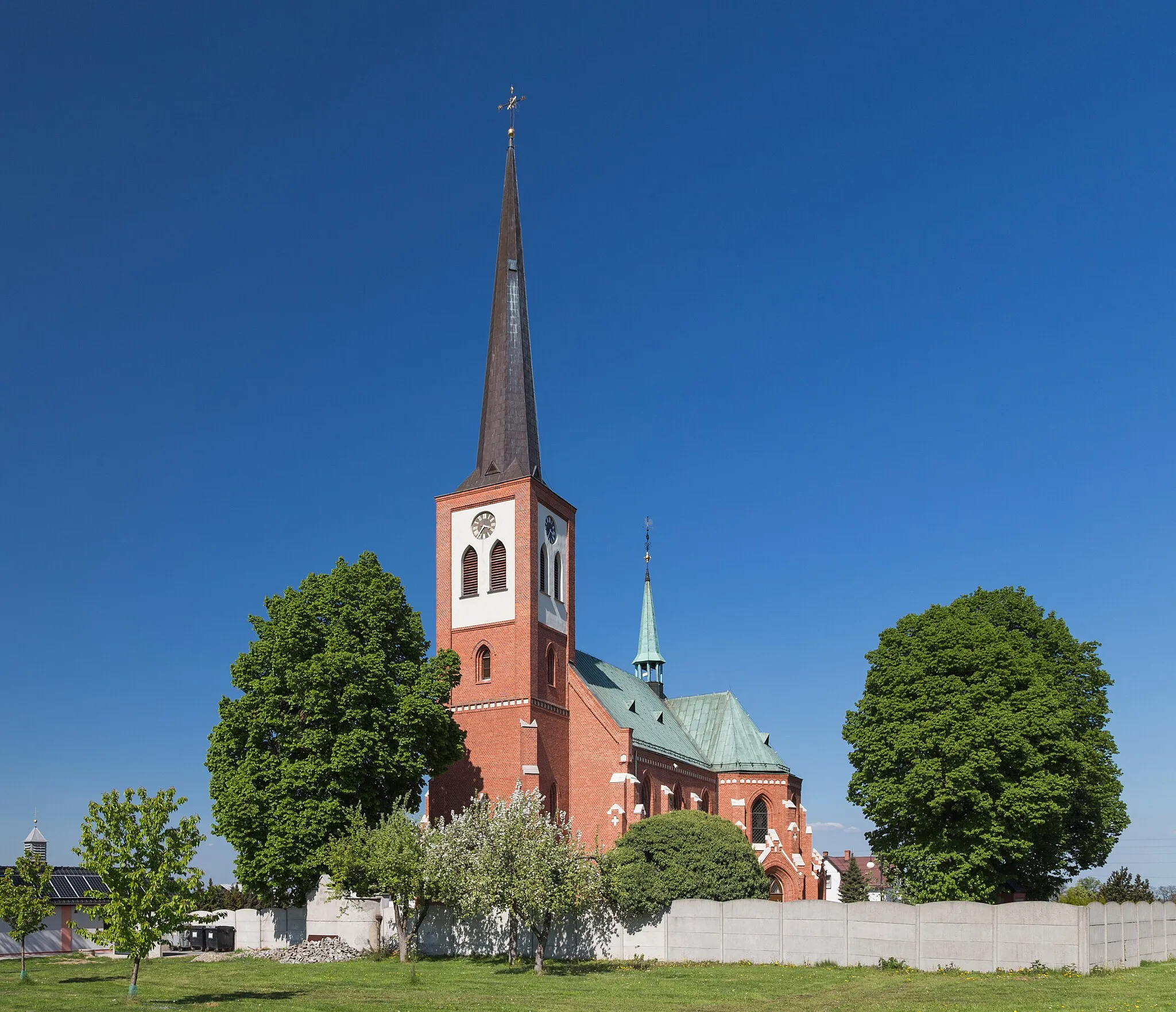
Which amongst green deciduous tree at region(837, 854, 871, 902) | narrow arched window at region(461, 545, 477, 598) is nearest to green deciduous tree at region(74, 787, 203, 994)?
narrow arched window at region(461, 545, 477, 598)

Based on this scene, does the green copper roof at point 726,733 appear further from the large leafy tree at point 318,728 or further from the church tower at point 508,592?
the large leafy tree at point 318,728

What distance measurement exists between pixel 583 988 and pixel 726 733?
37518 millimetres

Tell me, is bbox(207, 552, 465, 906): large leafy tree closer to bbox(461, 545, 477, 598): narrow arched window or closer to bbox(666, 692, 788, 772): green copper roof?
bbox(461, 545, 477, 598): narrow arched window

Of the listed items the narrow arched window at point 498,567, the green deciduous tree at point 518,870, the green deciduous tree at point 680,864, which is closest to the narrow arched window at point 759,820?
the green deciduous tree at point 680,864

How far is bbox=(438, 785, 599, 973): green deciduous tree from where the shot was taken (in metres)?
34.4

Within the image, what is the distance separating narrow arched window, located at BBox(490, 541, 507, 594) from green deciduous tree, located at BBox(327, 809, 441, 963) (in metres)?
16.3

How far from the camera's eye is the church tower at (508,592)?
165 feet

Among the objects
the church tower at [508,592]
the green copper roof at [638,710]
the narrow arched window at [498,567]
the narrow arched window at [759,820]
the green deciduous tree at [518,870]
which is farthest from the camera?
the narrow arched window at [759,820]

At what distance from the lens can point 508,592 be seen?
2068 inches

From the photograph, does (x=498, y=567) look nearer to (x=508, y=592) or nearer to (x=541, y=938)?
(x=508, y=592)

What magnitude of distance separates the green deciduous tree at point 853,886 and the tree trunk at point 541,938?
58.1 m

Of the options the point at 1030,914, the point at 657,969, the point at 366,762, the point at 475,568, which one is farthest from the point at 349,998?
the point at 475,568

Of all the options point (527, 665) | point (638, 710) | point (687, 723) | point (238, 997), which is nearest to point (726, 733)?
point (687, 723)

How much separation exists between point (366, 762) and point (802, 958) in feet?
52.9
